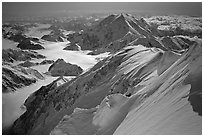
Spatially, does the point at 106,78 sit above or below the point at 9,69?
above

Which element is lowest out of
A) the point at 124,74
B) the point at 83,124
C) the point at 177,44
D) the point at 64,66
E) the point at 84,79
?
the point at 64,66

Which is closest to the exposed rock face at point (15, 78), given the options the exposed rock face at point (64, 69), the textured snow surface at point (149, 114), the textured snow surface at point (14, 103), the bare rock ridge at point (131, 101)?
the textured snow surface at point (14, 103)

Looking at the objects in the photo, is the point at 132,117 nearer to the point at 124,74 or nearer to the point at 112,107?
the point at 112,107

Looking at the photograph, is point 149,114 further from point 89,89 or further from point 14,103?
point 14,103

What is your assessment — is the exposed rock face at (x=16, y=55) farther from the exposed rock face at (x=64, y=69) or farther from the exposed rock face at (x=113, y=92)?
the exposed rock face at (x=113, y=92)

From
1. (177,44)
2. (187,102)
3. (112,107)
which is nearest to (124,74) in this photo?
(112,107)
